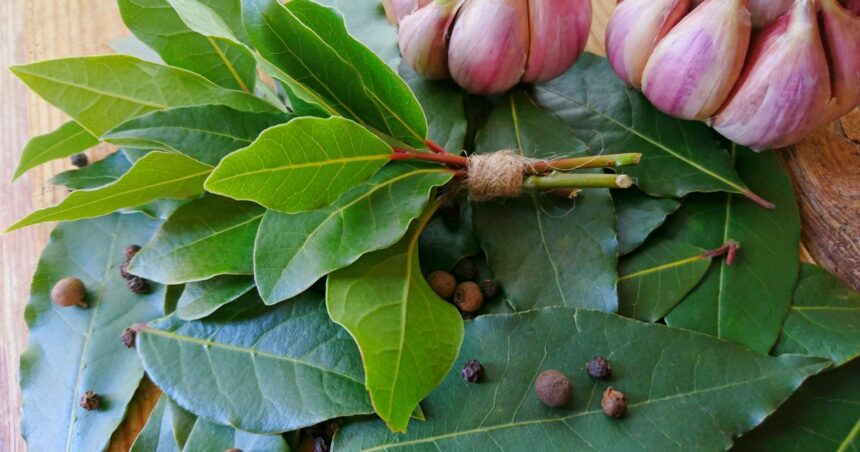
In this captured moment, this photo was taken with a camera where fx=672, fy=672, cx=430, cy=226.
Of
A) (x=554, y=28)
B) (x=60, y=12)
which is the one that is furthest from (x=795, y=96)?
(x=60, y=12)

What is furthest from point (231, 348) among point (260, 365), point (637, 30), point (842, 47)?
point (842, 47)

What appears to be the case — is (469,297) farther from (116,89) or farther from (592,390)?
(116,89)

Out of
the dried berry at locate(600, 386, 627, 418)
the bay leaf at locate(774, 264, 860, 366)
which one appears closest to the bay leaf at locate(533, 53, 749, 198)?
the bay leaf at locate(774, 264, 860, 366)

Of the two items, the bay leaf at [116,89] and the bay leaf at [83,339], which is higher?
the bay leaf at [116,89]

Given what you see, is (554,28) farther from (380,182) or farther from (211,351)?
(211,351)

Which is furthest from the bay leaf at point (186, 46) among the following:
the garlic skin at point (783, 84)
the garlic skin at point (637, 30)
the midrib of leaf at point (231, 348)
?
the garlic skin at point (783, 84)

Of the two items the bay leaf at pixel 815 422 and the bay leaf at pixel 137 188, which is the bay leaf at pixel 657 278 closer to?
the bay leaf at pixel 815 422
